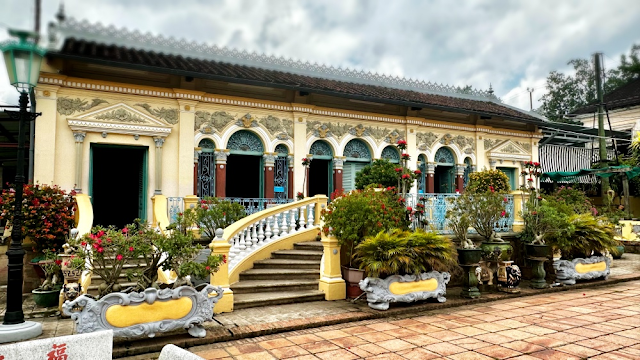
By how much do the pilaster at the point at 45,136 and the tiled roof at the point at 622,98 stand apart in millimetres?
23086

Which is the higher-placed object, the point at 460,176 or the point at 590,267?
the point at 460,176

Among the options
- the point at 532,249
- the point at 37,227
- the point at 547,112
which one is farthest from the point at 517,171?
the point at 547,112

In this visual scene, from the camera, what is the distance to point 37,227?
25.4 feet

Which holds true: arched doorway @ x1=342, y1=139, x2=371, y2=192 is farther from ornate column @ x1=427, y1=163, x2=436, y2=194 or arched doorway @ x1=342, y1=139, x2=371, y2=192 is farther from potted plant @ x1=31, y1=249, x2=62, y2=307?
potted plant @ x1=31, y1=249, x2=62, y2=307

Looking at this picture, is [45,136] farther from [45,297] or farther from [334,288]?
[334,288]

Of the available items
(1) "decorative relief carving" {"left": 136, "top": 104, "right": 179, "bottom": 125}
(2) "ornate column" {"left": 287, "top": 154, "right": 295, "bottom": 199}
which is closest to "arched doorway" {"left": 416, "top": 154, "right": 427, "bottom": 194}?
(2) "ornate column" {"left": 287, "top": 154, "right": 295, "bottom": 199}

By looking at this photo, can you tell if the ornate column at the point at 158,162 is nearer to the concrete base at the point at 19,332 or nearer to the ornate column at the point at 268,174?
the ornate column at the point at 268,174

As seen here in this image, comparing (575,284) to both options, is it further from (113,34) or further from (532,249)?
(113,34)

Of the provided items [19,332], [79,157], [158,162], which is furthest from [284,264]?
[79,157]

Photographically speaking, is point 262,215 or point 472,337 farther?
point 262,215

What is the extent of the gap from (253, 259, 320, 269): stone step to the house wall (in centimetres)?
365

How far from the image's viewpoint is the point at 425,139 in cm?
1422

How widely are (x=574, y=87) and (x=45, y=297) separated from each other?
112 feet

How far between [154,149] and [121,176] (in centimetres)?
300
